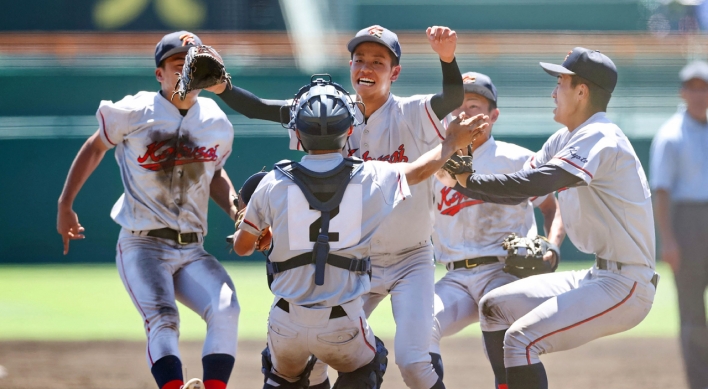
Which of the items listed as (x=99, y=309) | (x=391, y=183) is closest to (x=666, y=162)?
(x=391, y=183)

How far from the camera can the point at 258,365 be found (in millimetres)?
6113

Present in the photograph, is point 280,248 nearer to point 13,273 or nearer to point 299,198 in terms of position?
point 299,198

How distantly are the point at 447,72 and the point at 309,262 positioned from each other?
1.15m

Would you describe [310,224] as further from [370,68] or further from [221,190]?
[221,190]

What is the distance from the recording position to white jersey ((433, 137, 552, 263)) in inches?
180

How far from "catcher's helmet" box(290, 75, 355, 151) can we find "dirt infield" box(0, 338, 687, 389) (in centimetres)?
266

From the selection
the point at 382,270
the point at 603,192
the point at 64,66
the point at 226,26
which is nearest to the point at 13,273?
the point at 64,66

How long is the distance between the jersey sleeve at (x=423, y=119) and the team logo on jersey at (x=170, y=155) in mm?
1135

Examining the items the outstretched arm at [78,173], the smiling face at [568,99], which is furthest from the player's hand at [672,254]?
the outstretched arm at [78,173]

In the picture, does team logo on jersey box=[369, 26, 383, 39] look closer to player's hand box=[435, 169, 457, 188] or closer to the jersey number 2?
player's hand box=[435, 169, 457, 188]

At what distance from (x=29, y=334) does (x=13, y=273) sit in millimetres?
3714

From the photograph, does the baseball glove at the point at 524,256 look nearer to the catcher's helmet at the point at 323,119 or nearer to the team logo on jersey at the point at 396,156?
the team logo on jersey at the point at 396,156

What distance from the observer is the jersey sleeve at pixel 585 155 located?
143 inches

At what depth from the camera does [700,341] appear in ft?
16.9
